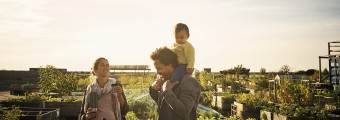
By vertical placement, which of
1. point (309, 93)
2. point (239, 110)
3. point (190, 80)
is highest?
point (190, 80)

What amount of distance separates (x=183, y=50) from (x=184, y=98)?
0.67 metres

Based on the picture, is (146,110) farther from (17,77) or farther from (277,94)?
(17,77)

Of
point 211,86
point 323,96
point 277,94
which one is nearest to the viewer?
point 323,96

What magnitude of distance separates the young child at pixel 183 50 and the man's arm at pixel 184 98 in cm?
19

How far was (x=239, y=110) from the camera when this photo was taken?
11.5 meters

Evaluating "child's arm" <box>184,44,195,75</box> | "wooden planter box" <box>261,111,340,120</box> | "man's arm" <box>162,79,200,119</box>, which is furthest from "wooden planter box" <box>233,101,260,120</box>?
"man's arm" <box>162,79,200,119</box>

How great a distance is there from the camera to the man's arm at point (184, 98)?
243 cm

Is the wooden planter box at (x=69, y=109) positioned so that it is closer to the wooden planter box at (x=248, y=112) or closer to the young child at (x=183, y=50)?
the wooden planter box at (x=248, y=112)

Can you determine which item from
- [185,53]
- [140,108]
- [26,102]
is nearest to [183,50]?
[185,53]

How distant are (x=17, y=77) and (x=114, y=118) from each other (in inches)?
1427

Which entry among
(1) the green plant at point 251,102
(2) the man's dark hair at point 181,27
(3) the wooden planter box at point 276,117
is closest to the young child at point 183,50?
(2) the man's dark hair at point 181,27

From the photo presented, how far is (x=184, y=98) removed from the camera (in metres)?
2.50

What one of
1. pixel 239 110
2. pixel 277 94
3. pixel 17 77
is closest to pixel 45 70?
pixel 239 110

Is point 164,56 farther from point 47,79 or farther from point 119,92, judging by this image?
point 47,79
